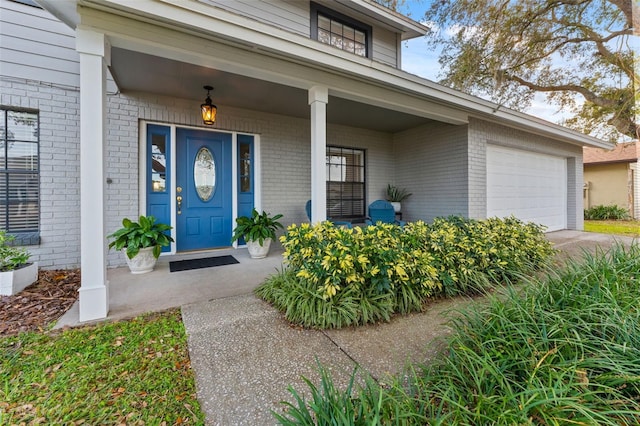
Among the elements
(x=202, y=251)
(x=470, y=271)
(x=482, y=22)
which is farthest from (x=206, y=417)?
(x=482, y=22)

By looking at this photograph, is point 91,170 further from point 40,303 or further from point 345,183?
point 345,183

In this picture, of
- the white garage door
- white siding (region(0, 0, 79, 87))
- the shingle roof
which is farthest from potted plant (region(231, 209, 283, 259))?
the shingle roof

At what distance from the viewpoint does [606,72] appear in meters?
8.11

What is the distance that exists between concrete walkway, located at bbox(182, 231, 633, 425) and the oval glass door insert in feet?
8.41

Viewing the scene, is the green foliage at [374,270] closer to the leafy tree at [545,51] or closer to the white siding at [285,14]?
the white siding at [285,14]

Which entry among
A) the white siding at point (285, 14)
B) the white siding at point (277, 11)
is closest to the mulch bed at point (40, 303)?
the white siding at point (285, 14)

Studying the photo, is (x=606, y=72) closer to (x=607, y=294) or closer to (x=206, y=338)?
(x=607, y=294)

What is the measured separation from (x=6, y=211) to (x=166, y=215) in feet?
5.90

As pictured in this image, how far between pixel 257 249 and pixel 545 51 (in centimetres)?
945

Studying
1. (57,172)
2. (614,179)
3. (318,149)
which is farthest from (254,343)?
(614,179)

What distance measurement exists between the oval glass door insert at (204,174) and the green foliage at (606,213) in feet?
49.3

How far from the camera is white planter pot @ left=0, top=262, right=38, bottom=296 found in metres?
2.98

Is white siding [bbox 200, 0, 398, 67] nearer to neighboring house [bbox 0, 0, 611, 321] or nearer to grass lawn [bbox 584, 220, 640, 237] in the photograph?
neighboring house [bbox 0, 0, 611, 321]

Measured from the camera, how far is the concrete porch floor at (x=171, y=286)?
2689mm
